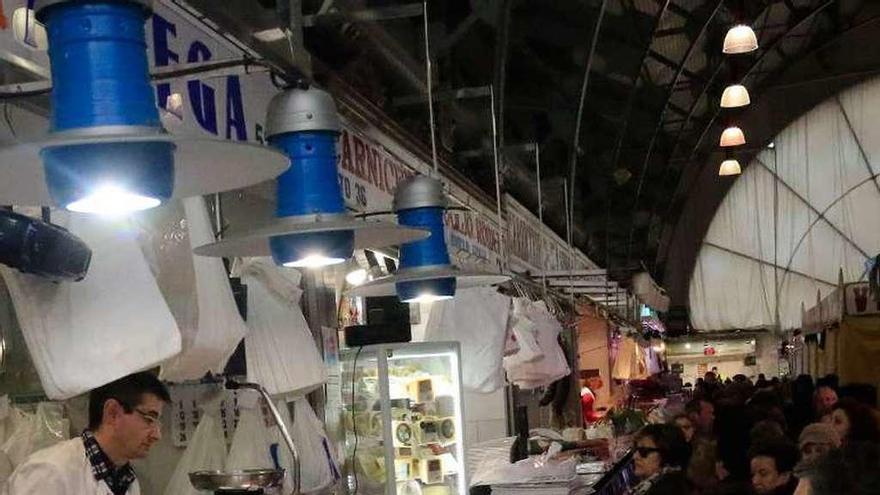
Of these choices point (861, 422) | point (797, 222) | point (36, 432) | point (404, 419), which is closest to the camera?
point (36, 432)

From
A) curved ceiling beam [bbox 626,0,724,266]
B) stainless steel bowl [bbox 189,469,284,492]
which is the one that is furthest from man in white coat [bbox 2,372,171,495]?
curved ceiling beam [bbox 626,0,724,266]

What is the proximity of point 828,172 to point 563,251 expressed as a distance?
558 inches

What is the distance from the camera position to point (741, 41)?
11.1m

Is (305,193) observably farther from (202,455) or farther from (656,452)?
(656,452)

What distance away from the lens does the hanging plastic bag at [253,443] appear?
3.62 m

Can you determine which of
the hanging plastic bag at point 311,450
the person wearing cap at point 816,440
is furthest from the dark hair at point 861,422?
the hanging plastic bag at point 311,450

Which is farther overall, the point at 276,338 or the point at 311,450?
the point at 311,450

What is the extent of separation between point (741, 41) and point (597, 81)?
218cm

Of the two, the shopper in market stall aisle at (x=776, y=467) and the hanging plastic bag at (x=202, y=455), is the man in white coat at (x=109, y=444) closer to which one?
the hanging plastic bag at (x=202, y=455)

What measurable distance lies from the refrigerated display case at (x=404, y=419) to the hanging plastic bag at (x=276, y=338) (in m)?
1.74

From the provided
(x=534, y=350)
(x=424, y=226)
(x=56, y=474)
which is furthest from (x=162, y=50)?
(x=534, y=350)

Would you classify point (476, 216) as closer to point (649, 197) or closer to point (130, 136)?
point (130, 136)

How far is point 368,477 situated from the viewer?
5.88 m

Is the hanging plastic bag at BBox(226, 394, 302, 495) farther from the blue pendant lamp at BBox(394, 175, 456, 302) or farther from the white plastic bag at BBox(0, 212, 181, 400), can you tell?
the white plastic bag at BBox(0, 212, 181, 400)
